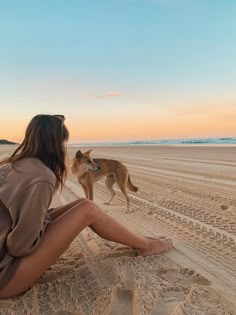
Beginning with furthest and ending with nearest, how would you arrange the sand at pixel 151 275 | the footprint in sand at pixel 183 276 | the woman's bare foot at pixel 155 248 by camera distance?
1. the woman's bare foot at pixel 155 248
2. the footprint in sand at pixel 183 276
3. the sand at pixel 151 275

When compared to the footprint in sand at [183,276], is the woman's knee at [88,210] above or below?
above

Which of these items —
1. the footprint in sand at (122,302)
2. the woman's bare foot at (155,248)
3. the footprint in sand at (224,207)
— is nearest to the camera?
the footprint in sand at (122,302)

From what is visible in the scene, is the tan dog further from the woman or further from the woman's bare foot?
the woman

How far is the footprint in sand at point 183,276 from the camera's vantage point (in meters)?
2.79

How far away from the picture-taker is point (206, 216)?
5090 millimetres

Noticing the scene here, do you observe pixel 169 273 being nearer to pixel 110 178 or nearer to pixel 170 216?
pixel 170 216

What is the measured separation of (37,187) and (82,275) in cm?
114

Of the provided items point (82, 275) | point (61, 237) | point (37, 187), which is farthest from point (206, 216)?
point (37, 187)

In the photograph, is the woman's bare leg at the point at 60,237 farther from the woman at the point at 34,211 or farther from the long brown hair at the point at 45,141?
the long brown hair at the point at 45,141

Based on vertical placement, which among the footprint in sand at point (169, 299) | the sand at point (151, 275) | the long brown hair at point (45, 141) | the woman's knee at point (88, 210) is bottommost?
→ the sand at point (151, 275)

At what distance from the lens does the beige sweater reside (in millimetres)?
2344

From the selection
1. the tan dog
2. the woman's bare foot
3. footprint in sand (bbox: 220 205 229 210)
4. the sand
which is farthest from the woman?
the tan dog

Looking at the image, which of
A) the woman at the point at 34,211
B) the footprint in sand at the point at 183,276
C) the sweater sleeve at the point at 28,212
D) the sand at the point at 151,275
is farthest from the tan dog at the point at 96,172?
the sweater sleeve at the point at 28,212

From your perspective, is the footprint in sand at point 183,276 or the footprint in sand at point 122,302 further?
the footprint in sand at point 183,276
